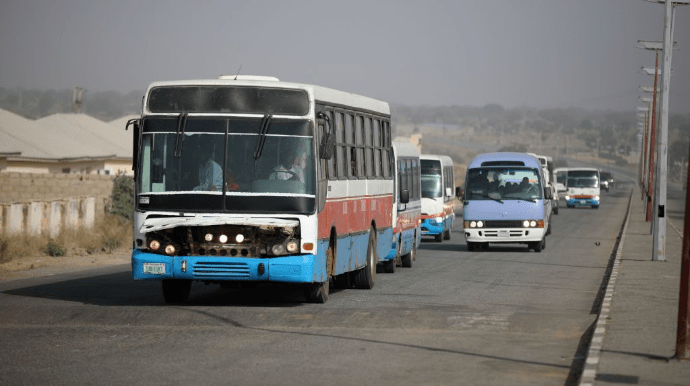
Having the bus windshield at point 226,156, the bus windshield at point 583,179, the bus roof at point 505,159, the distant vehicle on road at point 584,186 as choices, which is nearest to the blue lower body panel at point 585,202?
the distant vehicle on road at point 584,186

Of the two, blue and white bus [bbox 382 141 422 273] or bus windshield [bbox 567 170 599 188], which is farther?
bus windshield [bbox 567 170 599 188]

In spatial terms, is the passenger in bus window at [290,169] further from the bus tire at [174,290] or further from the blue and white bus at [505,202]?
the blue and white bus at [505,202]

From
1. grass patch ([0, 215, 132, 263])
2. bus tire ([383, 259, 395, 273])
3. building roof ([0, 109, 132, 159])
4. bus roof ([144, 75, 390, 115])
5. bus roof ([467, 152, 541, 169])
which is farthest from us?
building roof ([0, 109, 132, 159])

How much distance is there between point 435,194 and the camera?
3728cm

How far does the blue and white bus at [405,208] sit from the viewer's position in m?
24.2

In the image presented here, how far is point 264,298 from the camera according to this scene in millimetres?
18250

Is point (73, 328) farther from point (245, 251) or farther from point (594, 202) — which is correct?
point (594, 202)

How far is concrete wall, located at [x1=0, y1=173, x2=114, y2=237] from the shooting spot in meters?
33.1

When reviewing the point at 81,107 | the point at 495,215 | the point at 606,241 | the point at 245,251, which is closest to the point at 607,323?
the point at 245,251

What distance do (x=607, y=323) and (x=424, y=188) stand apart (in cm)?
2332

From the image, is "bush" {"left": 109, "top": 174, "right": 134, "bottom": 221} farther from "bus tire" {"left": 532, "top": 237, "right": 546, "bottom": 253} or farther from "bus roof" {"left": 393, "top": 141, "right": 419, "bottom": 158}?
"bus roof" {"left": 393, "top": 141, "right": 419, "bottom": 158}

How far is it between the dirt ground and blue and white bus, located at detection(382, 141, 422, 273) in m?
6.84

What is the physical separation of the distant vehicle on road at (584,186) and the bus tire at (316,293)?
2517 inches

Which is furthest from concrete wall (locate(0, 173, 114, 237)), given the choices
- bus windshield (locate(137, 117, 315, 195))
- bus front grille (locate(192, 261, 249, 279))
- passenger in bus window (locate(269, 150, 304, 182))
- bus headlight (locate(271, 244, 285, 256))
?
bus headlight (locate(271, 244, 285, 256))
